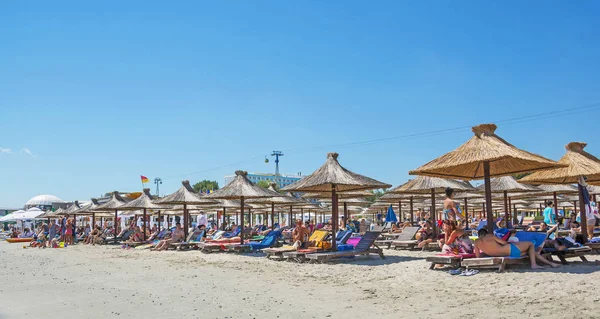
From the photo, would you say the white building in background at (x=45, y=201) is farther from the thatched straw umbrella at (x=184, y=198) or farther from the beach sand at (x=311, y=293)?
the beach sand at (x=311, y=293)

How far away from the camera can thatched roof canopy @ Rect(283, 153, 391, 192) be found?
12367 millimetres

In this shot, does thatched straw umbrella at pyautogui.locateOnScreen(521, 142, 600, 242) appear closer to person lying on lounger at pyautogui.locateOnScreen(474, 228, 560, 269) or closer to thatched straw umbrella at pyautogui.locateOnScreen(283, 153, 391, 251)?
person lying on lounger at pyautogui.locateOnScreen(474, 228, 560, 269)

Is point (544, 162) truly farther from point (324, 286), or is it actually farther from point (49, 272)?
point (49, 272)

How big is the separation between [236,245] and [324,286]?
307 inches

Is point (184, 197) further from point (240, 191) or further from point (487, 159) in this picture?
point (487, 159)

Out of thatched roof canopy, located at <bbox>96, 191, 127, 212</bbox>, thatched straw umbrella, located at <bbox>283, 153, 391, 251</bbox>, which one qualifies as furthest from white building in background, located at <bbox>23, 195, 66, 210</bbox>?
thatched straw umbrella, located at <bbox>283, 153, 391, 251</bbox>

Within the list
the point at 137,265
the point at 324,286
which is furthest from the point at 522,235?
the point at 137,265

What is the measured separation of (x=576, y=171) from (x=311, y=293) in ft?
21.3

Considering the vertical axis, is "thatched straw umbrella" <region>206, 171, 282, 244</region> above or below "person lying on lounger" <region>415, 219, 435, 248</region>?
above

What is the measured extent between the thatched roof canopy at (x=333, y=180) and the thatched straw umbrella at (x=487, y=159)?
2469mm

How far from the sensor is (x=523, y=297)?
20.5ft

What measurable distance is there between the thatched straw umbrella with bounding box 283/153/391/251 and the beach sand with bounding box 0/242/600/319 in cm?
205

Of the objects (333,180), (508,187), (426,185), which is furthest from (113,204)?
(508,187)

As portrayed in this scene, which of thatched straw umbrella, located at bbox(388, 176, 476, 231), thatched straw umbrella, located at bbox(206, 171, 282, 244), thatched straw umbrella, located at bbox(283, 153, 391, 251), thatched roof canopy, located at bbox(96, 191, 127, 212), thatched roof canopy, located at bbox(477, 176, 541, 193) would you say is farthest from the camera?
thatched roof canopy, located at bbox(96, 191, 127, 212)
